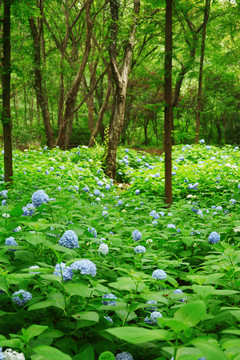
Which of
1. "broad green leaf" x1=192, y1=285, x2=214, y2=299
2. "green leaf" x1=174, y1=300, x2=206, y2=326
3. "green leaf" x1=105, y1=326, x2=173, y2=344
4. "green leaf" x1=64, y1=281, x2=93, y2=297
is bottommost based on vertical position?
"broad green leaf" x1=192, y1=285, x2=214, y2=299

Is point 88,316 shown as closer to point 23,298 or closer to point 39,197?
point 23,298

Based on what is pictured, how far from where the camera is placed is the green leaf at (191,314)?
759mm

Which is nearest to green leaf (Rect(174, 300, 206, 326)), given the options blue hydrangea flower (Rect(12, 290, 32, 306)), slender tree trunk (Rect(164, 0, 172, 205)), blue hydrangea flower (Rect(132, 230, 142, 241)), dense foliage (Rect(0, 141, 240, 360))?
dense foliage (Rect(0, 141, 240, 360))

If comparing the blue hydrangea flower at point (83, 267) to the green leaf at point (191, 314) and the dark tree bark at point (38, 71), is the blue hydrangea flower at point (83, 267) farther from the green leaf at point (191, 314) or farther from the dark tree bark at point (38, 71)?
the dark tree bark at point (38, 71)

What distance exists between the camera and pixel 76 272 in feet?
4.75

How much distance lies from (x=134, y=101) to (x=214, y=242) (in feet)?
61.0

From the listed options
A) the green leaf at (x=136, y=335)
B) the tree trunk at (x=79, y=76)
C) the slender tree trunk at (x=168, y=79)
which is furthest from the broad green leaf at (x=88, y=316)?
the tree trunk at (x=79, y=76)

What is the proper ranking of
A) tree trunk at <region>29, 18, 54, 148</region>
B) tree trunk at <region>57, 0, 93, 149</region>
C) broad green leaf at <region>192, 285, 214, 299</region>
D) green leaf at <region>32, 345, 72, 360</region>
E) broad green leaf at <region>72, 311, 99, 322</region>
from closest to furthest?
green leaf at <region>32, 345, 72, 360</region>
broad green leaf at <region>72, 311, 99, 322</region>
broad green leaf at <region>192, 285, 214, 299</region>
tree trunk at <region>29, 18, 54, 148</region>
tree trunk at <region>57, 0, 93, 149</region>

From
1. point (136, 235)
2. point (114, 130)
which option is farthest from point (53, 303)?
point (114, 130)

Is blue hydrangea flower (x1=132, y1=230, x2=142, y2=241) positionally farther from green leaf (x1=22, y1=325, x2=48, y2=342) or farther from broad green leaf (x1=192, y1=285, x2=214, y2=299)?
green leaf (x1=22, y1=325, x2=48, y2=342)

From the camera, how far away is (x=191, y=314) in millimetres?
784

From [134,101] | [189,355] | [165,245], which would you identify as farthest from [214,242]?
[134,101]

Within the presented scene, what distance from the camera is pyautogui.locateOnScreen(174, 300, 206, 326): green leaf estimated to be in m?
0.76

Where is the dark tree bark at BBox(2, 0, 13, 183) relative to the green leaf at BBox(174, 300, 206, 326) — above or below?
above
